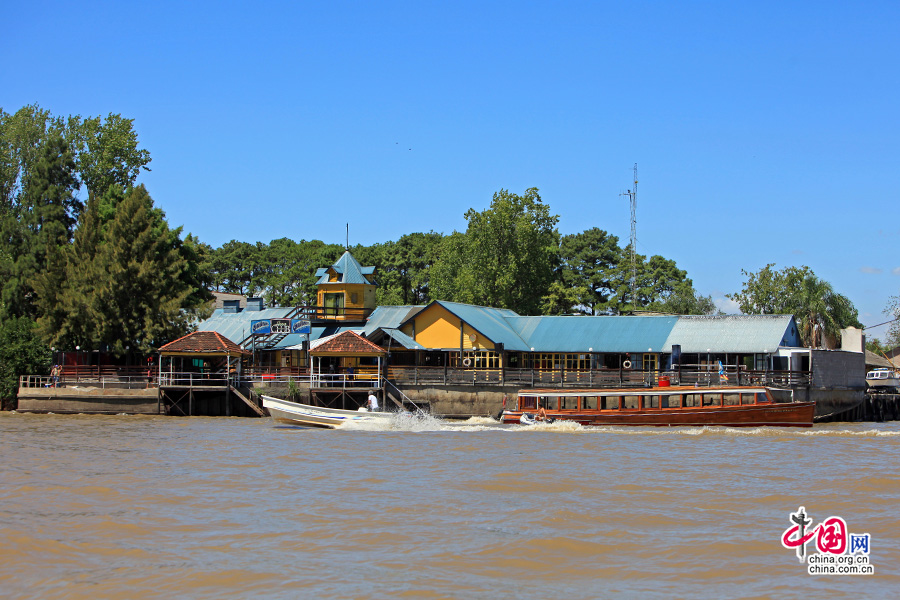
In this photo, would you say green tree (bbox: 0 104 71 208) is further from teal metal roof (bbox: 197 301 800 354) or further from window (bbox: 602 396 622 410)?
window (bbox: 602 396 622 410)

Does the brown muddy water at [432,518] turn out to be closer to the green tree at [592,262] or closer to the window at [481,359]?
the window at [481,359]

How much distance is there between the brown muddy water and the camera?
12.4 m

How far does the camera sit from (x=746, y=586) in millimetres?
12242

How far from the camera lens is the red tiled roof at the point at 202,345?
4638 centimetres

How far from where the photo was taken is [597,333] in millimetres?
50812

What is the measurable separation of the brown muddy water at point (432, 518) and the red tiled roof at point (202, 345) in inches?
679

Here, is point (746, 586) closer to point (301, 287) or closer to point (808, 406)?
point (808, 406)

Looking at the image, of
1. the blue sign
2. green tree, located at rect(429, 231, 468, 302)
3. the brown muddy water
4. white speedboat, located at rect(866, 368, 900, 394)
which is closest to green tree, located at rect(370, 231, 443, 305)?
green tree, located at rect(429, 231, 468, 302)

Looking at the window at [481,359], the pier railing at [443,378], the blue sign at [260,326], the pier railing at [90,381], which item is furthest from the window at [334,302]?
the pier railing at [90,381]

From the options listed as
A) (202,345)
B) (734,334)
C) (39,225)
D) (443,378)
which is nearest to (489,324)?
(443,378)

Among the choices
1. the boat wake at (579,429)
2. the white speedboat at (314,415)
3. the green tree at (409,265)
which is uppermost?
the green tree at (409,265)

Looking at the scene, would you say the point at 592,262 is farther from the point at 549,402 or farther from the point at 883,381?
the point at 549,402

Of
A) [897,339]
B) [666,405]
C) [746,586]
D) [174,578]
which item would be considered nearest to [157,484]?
[174,578]

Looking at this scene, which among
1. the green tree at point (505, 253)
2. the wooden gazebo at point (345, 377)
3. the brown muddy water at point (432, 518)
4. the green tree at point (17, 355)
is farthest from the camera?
the green tree at point (505, 253)
